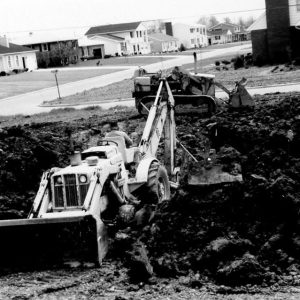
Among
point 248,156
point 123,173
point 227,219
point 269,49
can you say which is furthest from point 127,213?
point 269,49

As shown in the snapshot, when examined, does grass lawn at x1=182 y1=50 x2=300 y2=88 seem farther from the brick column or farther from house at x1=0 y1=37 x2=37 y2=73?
house at x1=0 y1=37 x2=37 y2=73

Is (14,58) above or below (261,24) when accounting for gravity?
below

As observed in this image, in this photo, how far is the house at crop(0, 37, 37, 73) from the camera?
7619 cm

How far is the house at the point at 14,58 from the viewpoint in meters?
76.2

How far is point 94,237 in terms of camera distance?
9078mm

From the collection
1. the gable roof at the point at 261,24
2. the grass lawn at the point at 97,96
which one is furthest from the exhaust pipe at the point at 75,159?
the gable roof at the point at 261,24

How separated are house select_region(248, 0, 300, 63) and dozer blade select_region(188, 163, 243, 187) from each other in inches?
1336

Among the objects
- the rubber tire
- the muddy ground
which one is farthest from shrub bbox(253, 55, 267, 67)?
the rubber tire

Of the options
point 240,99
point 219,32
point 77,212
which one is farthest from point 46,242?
point 219,32

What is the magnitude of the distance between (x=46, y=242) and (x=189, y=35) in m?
128

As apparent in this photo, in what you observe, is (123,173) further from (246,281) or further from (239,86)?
(239,86)

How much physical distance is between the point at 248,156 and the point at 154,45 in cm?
10505

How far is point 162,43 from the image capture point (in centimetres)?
11681

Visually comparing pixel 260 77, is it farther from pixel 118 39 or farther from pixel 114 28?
pixel 114 28
